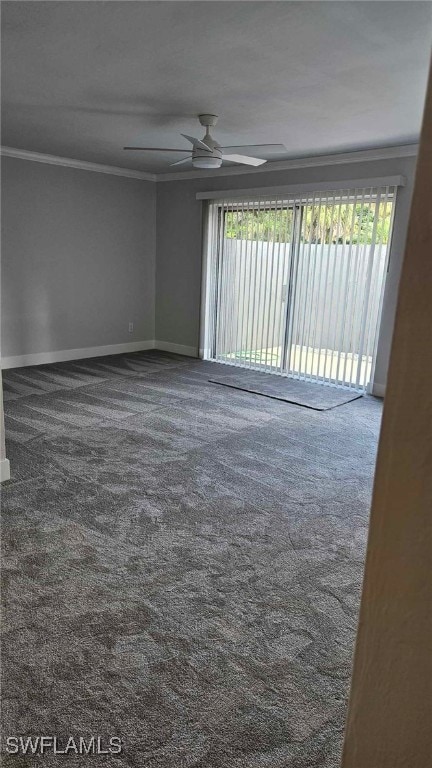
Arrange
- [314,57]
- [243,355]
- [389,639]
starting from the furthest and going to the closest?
[243,355]
[314,57]
[389,639]

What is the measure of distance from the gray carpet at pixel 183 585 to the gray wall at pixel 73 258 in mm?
2314

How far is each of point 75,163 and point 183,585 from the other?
585cm

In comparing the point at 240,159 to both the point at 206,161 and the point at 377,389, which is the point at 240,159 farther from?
the point at 377,389

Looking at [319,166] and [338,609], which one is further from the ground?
[319,166]

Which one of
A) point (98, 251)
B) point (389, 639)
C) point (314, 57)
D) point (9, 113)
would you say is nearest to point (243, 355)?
point (98, 251)

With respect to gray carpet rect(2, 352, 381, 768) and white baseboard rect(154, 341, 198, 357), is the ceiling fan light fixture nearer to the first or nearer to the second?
gray carpet rect(2, 352, 381, 768)

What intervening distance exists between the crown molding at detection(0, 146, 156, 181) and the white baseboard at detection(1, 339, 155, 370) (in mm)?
2336

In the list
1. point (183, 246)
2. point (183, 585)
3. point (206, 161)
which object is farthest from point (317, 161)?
point (183, 585)

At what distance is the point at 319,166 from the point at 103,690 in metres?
5.64

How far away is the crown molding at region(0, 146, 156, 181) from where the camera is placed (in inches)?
239

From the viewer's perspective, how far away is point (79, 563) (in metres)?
A: 2.56

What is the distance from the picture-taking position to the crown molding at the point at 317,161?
17.3 ft

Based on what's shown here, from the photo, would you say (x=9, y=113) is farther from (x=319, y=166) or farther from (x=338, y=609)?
(x=338, y=609)

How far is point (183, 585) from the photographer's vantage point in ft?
7.97
